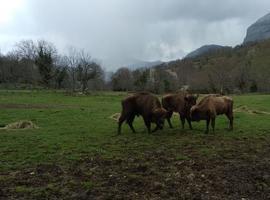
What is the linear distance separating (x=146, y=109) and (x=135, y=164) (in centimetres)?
619

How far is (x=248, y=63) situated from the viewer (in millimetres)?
133875

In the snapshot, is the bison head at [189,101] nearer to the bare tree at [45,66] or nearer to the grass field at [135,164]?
the grass field at [135,164]

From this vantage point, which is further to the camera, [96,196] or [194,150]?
[194,150]

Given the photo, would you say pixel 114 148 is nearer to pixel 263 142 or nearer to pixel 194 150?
pixel 194 150

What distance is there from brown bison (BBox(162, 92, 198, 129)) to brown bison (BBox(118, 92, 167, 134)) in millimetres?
1568

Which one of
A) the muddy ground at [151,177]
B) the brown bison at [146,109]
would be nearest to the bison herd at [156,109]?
the brown bison at [146,109]

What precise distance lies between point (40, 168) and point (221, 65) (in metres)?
137

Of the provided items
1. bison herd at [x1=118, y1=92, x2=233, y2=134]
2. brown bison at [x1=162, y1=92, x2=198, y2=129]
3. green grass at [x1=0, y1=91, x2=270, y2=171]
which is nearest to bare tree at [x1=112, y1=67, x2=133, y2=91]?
green grass at [x1=0, y1=91, x2=270, y2=171]

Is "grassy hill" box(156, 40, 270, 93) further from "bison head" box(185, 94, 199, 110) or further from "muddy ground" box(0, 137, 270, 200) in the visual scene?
"muddy ground" box(0, 137, 270, 200)

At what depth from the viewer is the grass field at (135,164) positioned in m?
9.22

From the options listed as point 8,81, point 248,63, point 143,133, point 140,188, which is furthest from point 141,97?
point 248,63

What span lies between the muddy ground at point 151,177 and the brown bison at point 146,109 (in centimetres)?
412

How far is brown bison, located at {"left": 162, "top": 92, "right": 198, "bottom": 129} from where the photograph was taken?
1922cm

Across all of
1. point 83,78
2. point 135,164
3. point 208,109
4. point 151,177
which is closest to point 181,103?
point 208,109
